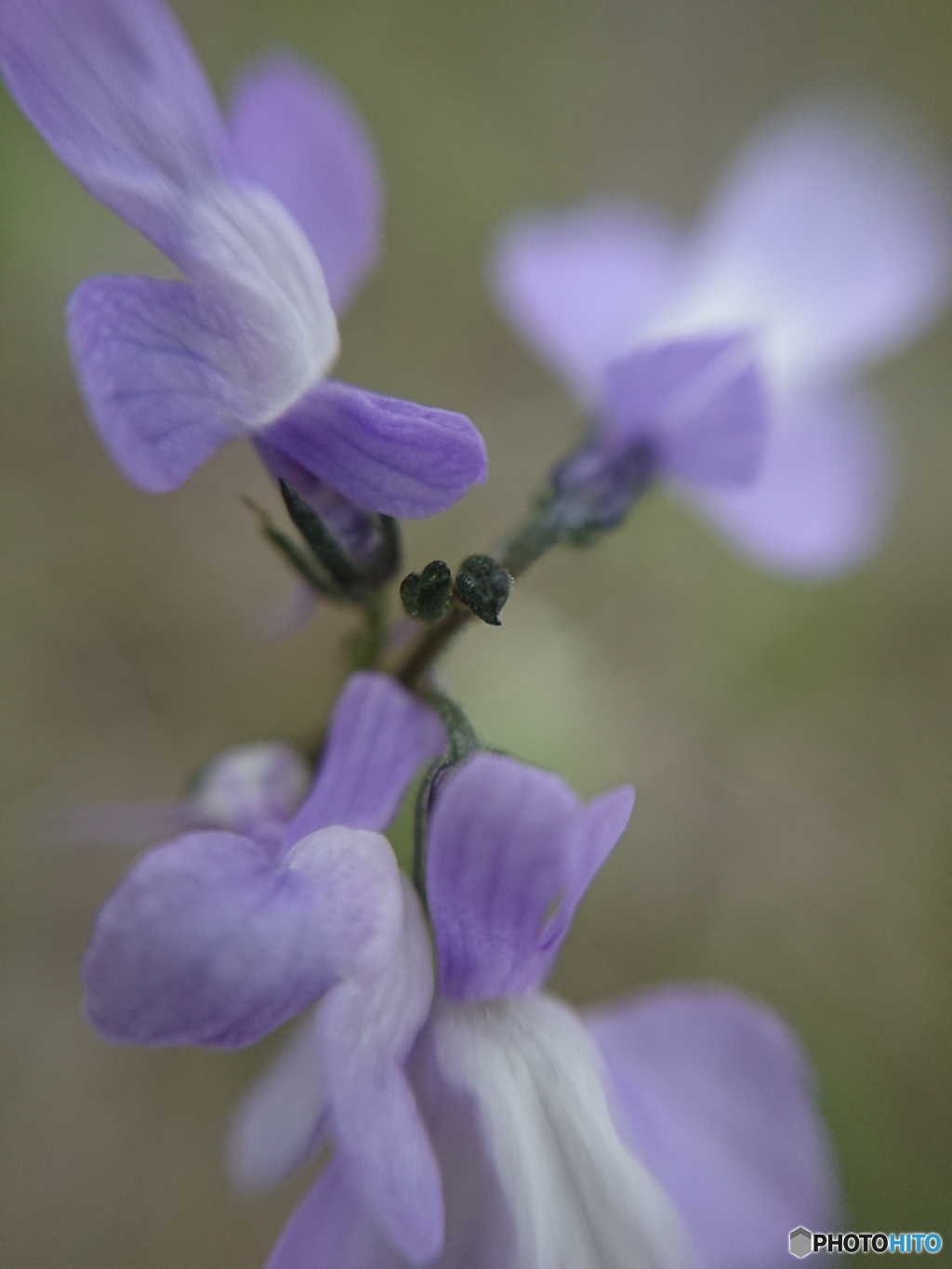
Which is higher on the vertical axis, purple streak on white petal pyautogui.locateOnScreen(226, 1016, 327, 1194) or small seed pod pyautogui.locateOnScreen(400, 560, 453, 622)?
small seed pod pyautogui.locateOnScreen(400, 560, 453, 622)

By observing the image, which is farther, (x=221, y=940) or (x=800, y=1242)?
(x=800, y=1242)

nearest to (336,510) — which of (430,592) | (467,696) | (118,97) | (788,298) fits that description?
(430,592)

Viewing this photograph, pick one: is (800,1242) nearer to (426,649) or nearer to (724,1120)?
(724,1120)

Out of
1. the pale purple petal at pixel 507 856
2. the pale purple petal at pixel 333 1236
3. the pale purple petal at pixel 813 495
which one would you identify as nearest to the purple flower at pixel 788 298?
the pale purple petal at pixel 813 495

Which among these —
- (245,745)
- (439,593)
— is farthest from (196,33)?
(439,593)

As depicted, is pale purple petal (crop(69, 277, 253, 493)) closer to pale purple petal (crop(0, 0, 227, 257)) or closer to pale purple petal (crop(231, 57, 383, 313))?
pale purple petal (crop(0, 0, 227, 257))

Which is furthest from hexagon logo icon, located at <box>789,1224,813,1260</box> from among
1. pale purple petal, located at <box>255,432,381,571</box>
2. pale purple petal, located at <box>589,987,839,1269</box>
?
pale purple petal, located at <box>255,432,381,571</box>

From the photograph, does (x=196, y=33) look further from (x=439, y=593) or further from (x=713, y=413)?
(x=439, y=593)
